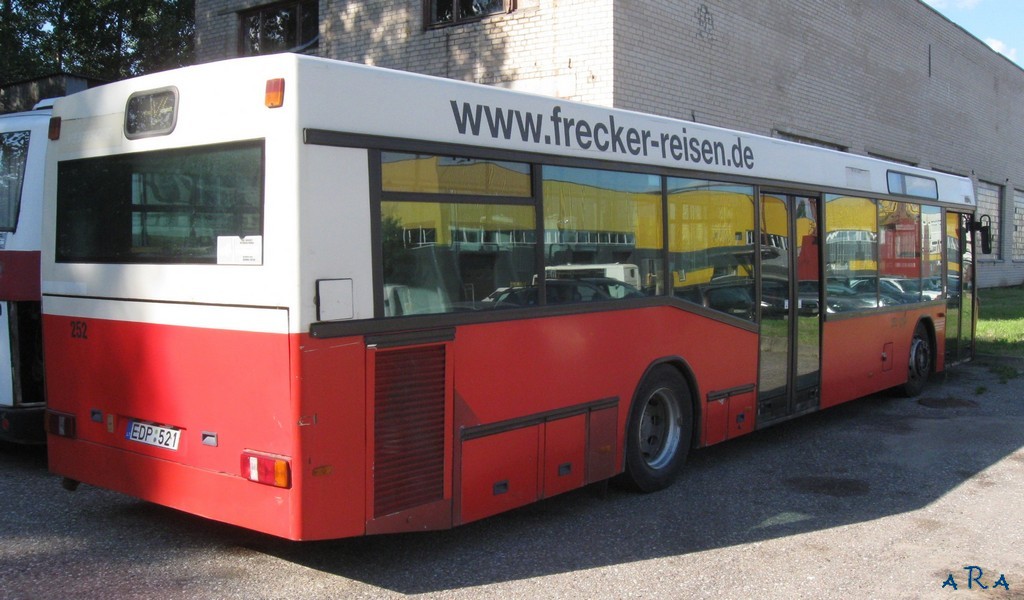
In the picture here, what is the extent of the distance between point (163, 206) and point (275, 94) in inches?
43.0

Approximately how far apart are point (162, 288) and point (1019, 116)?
32976mm

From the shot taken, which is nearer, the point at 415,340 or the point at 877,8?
the point at 415,340

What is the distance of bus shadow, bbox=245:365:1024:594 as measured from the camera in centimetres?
536

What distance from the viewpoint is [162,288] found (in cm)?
505

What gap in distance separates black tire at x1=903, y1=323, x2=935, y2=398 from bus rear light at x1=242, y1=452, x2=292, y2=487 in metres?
8.55

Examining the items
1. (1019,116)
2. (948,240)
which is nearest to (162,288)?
(948,240)

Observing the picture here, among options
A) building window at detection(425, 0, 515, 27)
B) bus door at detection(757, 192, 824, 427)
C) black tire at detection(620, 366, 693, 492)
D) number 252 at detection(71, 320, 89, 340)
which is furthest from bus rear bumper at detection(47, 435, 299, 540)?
building window at detection(425, 0, 515, 27)

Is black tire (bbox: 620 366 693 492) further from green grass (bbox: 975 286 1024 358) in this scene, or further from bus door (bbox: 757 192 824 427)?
green grass (bbox: 975 286 1024 358)

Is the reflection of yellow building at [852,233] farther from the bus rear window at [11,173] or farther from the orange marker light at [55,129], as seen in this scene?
the bus rear window at [11,173]

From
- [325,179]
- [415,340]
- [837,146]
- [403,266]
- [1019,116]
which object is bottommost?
[415,340]

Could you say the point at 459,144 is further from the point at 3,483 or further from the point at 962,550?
the point at 3,483

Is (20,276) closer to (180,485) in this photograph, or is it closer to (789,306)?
(180,485)

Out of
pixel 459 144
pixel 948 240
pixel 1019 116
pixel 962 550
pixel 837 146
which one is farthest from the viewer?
pixel 1019 116

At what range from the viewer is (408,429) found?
16.1ft
